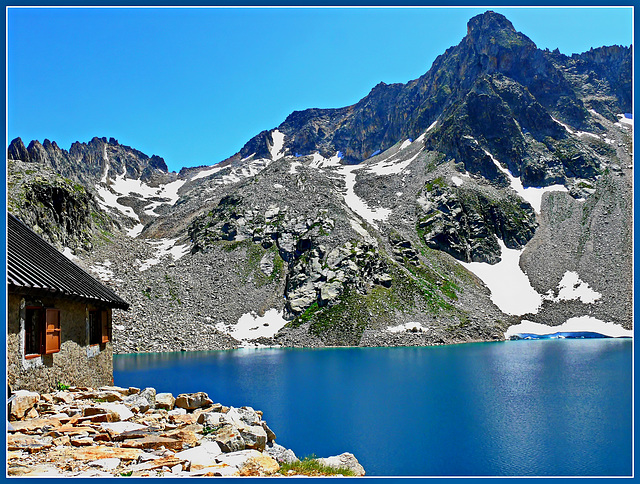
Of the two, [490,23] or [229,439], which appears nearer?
[229,439]

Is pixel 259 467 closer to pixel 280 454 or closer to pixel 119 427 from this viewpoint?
pixel 119 427

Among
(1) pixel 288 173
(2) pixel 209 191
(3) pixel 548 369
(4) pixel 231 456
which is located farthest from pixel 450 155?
(4) pixel 231 456

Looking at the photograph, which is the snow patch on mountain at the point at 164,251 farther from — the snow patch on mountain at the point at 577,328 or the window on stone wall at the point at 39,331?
the window on stone wall at the point at 39,331

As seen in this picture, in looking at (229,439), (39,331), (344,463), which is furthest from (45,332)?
(344,463)

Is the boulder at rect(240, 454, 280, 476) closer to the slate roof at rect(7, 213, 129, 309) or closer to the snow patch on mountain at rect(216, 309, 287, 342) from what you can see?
the slate roof at rect(7, 213, 129, 309)

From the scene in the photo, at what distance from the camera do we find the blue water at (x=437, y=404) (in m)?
19.9

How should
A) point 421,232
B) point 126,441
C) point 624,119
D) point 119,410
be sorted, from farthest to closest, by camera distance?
1. point 624,119
2. point 421,232
3. point 119,410
4. point 126,441

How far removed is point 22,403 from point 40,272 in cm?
518

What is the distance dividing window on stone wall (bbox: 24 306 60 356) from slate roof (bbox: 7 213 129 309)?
2.59ft

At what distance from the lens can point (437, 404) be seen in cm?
2914

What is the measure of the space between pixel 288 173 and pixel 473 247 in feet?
154

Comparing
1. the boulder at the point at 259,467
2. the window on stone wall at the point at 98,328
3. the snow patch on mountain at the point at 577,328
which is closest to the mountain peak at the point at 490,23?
the snow patch on mountain at the point at 577,328

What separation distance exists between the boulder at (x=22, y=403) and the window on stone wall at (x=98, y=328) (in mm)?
7113

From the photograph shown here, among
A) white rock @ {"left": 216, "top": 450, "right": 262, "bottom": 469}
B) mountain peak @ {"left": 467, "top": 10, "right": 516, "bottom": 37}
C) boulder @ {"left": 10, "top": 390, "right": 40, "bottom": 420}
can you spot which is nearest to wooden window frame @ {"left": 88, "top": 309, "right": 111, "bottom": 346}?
boulder @ {"left": 10, "top": 390, "right": 40, "bottom": 420}
